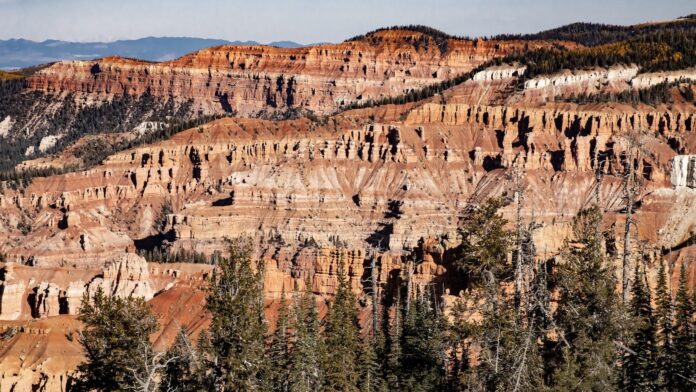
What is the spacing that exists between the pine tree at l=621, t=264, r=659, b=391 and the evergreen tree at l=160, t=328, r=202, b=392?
19.4 meters

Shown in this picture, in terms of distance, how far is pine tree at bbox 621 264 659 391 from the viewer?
1939 inches

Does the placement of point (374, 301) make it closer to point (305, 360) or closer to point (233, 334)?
point (305, 360)

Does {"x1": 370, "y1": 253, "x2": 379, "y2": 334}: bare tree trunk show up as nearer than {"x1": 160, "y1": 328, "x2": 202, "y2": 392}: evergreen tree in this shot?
No

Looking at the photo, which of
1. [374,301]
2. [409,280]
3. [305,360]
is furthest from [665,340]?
[409,280]

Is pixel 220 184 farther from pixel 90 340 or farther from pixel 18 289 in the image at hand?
pixel 90 340

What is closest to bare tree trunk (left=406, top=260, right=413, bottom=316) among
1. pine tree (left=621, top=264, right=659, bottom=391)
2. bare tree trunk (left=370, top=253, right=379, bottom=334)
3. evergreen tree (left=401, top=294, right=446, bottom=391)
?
bare tree trunk (left=370, top=253, right=379, bottom=334)

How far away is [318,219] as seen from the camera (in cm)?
15925

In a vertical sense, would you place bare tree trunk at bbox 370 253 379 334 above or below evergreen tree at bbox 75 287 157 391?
below

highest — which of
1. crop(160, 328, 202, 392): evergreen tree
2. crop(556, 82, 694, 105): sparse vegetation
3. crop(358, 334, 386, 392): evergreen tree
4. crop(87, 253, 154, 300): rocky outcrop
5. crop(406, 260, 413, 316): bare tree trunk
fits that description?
crop(556, 82, 694, 105): sparse vegetation

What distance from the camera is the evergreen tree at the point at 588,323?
44.2m

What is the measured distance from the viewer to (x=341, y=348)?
2469 inches

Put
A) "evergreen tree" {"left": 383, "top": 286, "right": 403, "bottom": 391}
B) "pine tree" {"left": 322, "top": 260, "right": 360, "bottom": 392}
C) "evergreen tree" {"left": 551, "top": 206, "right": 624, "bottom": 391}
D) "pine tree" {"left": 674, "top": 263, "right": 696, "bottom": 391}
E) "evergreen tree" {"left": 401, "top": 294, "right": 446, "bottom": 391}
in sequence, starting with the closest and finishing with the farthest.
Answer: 1. "evergreen tree" {"left": 551, "top": 206, "right": 624, "bottom": 391}
2. "pine tree" {"left": 674, "top": 263, "right": 696, "bottom": 391}
3. "pine tree" {"left": 322, "top": 260, "right": 360, "bottom": 392}
4. "evergreen tree" {"left": 401, "top": 294, "right": 446, "bottom": 391}
5. "evergreen tree" {"left": 383, "top": 286, "right": 403, "bottom": 391}

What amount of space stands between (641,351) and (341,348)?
18181 mm

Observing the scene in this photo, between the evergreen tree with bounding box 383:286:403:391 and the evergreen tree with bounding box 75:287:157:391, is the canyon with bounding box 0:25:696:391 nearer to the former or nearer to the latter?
the evergreen tree with bounding box 383:286:403:391
